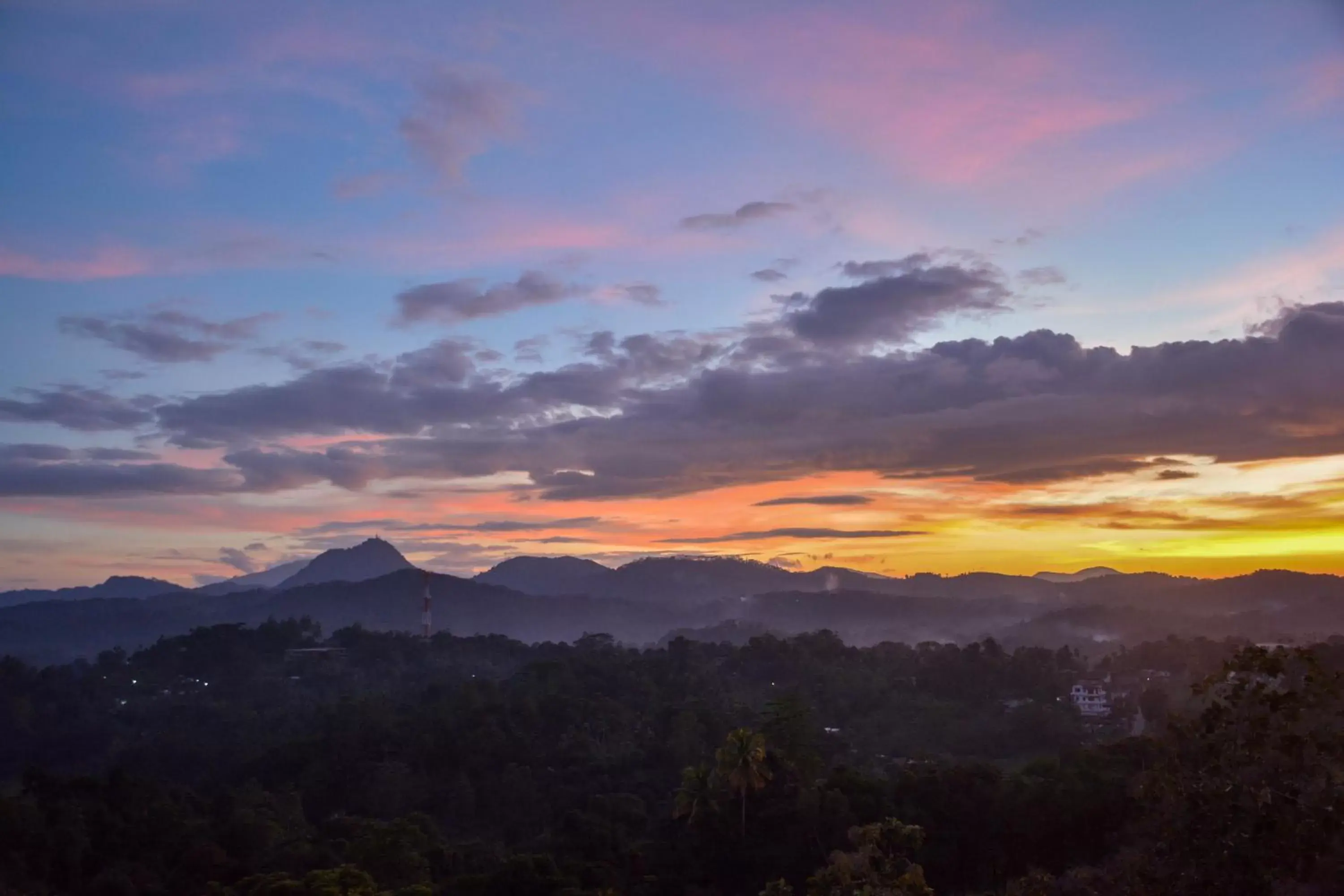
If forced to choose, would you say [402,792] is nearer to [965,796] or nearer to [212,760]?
[212,760]

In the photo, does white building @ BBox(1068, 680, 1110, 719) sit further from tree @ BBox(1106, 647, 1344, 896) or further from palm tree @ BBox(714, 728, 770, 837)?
tree @ BBox(1106, 647, 1344, 896)

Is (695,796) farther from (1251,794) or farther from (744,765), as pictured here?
(1251,794)

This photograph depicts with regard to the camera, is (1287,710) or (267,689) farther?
(267,689)

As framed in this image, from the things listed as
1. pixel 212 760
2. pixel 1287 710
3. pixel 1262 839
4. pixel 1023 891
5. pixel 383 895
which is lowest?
pixel 212 760

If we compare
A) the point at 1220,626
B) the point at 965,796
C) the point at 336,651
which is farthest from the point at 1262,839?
the point at 1220,626

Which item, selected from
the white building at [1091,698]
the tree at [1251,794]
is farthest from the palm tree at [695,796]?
the white building at [1091,698]

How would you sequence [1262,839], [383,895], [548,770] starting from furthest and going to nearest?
[548,770]
[383,895]
[1262,839]
